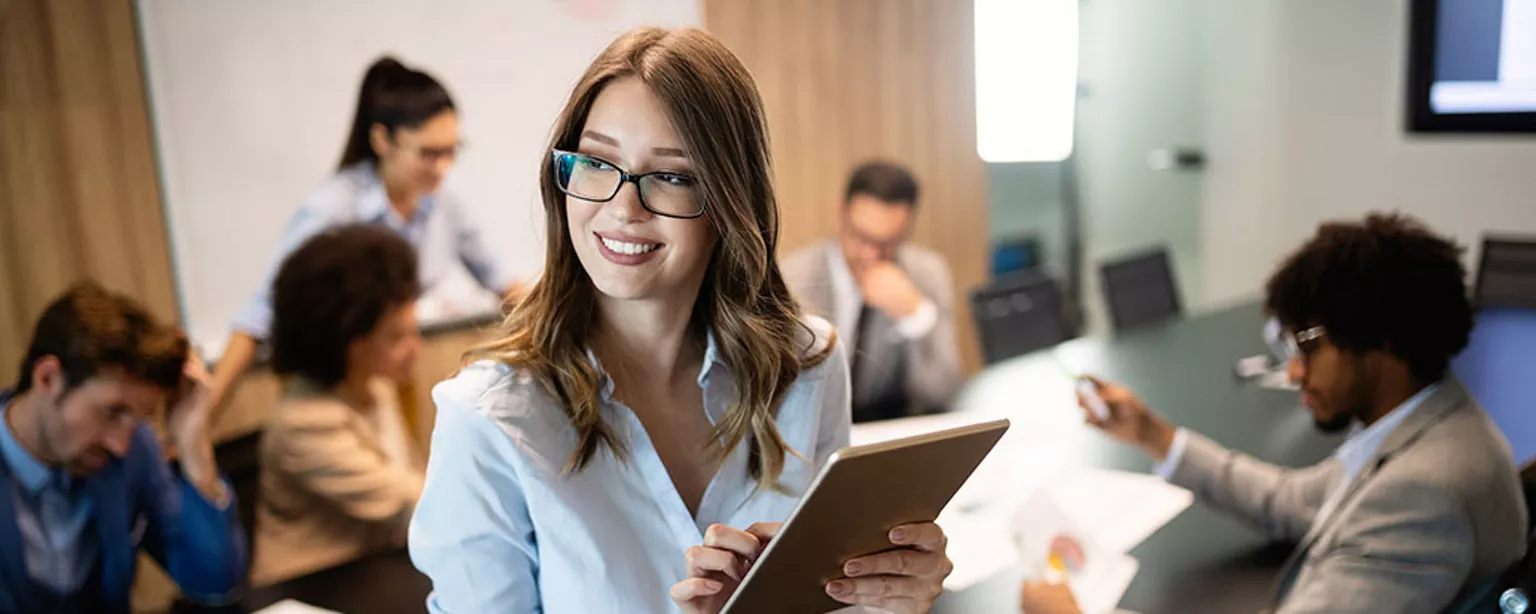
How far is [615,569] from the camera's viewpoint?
3.90ft

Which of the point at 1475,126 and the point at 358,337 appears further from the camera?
the point at 1475,126

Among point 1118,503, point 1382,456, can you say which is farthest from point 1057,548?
point 1382,456

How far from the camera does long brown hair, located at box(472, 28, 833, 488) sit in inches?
44.3

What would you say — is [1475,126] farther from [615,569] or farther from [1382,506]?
[615,569]

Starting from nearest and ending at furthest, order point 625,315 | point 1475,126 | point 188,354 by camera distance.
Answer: point 625,315 → point 188,354 → point 1475,126

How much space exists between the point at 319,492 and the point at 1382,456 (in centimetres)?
187

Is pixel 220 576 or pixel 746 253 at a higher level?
pixel 746 253

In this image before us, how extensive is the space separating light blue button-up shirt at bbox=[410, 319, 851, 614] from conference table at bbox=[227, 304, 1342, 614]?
1.94 feet

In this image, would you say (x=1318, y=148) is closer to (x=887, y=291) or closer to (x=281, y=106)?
(x=887, y=291)

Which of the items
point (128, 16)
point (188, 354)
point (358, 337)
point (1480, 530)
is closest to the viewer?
point (1480, 530)

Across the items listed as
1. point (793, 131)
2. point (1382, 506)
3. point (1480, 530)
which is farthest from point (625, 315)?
point (793, 131)

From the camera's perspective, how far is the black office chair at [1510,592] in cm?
137

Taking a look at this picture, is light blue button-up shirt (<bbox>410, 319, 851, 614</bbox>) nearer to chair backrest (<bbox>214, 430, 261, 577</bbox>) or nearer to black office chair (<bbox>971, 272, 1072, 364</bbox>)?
chair backrest (<bbox>214, 430, 261, 577</bbox>)

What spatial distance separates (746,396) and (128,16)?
239 cm
